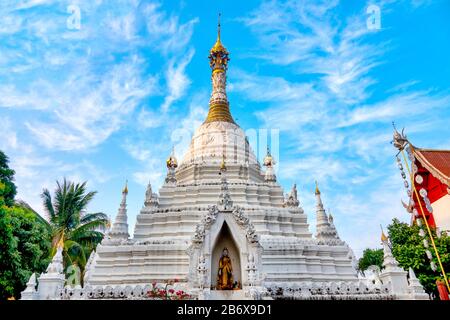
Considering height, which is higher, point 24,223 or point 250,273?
point 24,223

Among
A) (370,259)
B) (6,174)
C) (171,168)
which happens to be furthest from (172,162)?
(370,259)

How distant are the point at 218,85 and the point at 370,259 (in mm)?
32625

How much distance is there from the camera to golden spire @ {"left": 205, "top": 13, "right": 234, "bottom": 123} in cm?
3059

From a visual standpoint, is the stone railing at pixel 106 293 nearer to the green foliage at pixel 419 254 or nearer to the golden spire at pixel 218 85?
the green foliage at pixel 419 254

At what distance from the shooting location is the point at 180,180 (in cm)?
→ 2647

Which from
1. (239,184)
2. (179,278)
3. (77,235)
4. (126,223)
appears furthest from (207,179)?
(77,235)

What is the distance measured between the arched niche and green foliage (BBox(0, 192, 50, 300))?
8.60 m

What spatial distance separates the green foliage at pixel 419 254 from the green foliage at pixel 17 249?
60.6 ft

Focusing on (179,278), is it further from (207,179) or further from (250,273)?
(207,179)

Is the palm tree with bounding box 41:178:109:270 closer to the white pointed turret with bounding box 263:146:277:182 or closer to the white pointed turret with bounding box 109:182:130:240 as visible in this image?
the white pointed turret with bounding box 109:182:130:240

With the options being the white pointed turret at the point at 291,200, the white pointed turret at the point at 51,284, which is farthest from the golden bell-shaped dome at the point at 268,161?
the white pointed turret at the point at 51,284

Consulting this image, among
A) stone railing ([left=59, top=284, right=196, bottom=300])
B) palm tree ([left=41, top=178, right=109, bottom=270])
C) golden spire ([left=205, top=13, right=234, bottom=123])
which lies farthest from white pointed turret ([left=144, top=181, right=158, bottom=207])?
golden spire ([left=205, top=13, right=234, bottom=123])
